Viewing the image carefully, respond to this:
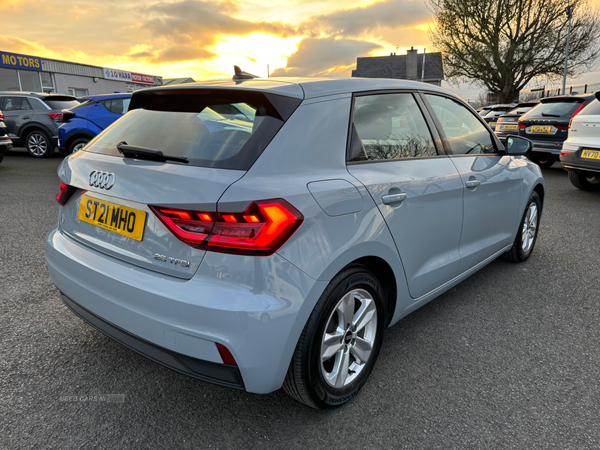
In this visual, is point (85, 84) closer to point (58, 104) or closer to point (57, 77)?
point (57, 77)

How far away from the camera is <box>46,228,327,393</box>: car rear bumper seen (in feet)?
5.55

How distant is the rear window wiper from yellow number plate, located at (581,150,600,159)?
22.8ft

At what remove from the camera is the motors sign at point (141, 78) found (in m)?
36.2

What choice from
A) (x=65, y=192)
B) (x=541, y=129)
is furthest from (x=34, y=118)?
(x=541, y=129)

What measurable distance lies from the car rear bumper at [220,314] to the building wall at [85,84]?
1243 inches

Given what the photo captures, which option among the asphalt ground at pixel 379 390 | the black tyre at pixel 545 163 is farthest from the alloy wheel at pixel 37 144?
the black tyre at pixel 545 163

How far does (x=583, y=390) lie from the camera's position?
235 cm

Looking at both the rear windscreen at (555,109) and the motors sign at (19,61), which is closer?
the rear windscreen at (555,109)

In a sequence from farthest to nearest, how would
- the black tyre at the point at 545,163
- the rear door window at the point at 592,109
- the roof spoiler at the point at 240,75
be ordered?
the black tyre at the point at 545,163 → the rear door window at the point at 592,109 → the roof spoiler at the point at 240,75

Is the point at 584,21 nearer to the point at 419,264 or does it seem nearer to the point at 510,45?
the point at 510,45

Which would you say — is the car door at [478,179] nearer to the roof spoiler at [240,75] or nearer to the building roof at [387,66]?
the roof spoiler at [240,75]

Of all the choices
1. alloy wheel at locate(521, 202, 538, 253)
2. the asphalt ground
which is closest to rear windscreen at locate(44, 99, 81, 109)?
the asphalt ground

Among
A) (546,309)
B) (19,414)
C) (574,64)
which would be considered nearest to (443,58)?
(574,64)

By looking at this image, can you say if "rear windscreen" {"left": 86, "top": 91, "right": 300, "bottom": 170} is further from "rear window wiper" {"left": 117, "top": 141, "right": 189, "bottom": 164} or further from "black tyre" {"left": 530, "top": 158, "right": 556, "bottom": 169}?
"black tyre" {"left": 530, "top": 158, "right": 556, "bottom": 169}
